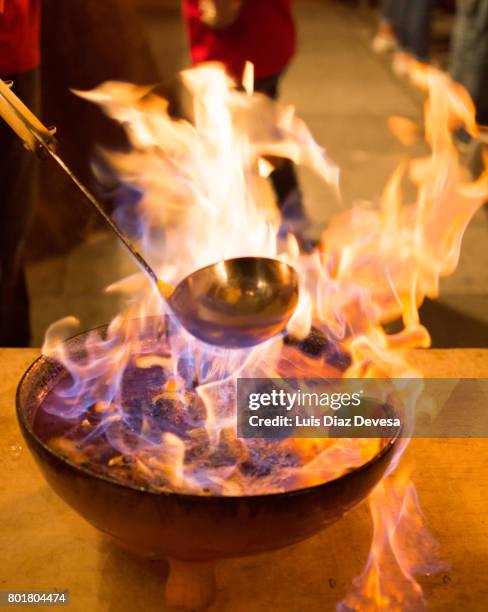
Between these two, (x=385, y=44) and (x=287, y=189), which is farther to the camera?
(x=385, y=44)

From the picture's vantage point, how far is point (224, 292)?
1.27 metres

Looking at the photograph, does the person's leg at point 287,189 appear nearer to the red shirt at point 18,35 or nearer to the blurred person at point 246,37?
the blurred person at point 246,37

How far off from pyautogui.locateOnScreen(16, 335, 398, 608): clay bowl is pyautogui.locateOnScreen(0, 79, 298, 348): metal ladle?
11.4 inches

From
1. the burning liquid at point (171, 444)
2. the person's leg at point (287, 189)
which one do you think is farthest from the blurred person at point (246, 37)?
the burning liquid at point (171, 444)

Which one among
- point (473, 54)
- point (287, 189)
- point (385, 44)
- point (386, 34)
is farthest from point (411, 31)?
point (287, 189)

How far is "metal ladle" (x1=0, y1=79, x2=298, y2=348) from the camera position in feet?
3.97

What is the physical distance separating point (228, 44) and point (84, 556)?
→ 5.91 feet

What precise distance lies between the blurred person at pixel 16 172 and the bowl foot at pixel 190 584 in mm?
1344

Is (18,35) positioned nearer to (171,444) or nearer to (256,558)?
(171,444)

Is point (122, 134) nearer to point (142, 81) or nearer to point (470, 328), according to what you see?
point (142, 81)

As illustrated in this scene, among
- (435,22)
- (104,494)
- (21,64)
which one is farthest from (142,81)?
(435,22)

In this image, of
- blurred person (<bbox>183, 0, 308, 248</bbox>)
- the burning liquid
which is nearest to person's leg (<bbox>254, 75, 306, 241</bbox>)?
blurred person (<bbox>183, 0, 308, 248</bbox>)

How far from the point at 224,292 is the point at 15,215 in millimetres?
1167

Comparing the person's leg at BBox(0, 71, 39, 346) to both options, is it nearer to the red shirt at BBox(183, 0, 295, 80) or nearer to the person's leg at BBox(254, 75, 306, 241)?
the red shirt at BBox(183, 0, 295, 80)
